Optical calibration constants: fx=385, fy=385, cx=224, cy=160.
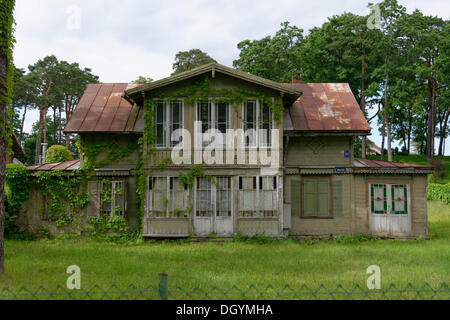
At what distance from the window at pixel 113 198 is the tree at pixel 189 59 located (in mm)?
27828

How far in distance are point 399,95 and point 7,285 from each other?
3483 centimetres

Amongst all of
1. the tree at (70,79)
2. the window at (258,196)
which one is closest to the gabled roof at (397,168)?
the window at (258,196)

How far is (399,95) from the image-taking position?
35.2 m

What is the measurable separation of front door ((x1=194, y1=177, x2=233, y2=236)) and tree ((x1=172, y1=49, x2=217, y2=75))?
94.5ft

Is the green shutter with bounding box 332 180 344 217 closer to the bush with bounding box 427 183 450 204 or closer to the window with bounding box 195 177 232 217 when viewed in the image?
the window with bounding box 195 177 232 217

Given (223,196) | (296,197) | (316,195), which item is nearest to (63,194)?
(223,196)

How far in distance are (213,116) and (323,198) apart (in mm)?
5851

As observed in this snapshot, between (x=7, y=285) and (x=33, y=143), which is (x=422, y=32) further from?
(x=33, y=143)

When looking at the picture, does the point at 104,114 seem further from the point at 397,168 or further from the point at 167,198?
the point at 397,168

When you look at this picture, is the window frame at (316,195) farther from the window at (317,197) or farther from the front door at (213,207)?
the front door at (213,207)

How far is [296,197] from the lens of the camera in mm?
16578

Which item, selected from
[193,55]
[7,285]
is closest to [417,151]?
[193,55]

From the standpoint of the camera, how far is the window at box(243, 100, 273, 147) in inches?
A: 621

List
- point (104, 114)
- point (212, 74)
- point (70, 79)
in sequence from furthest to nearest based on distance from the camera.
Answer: point (70, 79), point (104, 114), point (212, 74)
